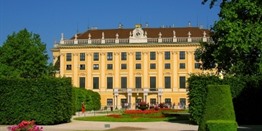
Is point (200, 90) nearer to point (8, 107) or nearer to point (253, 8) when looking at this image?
point (253, 8)

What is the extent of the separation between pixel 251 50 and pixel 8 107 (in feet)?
53.7

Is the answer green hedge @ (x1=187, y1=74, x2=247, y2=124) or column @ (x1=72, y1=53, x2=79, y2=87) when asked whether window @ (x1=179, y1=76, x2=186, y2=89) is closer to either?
column @ (x1=72, y1=53, x2=79, y2=87)

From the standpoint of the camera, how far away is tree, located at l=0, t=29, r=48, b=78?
61.8 m

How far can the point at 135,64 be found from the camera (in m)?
95.5

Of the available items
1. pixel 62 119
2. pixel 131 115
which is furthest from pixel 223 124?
pixel 131 115

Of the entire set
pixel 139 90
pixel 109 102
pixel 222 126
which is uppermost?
pixel 139 90

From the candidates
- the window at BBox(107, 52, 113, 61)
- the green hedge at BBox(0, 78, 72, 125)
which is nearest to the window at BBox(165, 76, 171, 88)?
the window at BBox(107, 52, 113, 61)

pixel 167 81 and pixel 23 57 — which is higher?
pixel 23 57

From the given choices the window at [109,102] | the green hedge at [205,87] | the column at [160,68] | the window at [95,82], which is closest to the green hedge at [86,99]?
the window at [109,102]

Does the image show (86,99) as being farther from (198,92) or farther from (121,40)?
(198,92)

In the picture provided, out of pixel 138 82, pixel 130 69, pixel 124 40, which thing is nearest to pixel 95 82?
pixel 130 69

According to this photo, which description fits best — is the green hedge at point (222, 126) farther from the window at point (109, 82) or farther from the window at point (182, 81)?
the window at point (109, 82)

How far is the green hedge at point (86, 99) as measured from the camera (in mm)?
62466

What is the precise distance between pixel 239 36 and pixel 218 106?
428 inches
